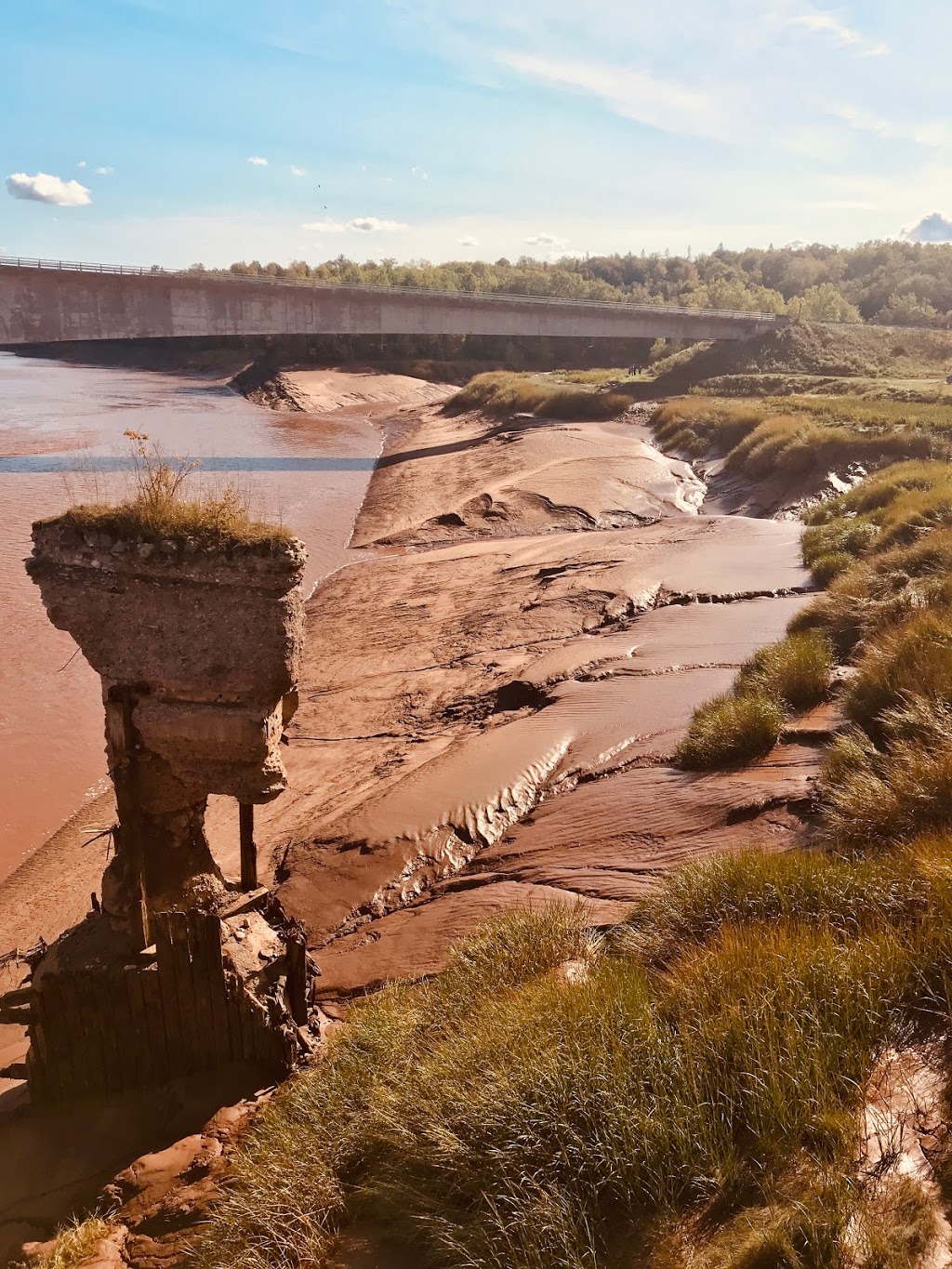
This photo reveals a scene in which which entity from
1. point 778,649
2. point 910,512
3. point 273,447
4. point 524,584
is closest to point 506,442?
point 273,447

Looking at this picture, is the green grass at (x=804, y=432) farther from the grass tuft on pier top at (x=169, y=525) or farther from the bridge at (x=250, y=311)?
the grass tuft on pier top at (x=169, y=525)

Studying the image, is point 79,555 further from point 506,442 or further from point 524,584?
point 506,442

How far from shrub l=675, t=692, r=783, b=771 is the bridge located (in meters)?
29.8

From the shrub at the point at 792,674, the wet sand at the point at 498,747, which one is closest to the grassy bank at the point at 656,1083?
the wet sand at the point at 498,747

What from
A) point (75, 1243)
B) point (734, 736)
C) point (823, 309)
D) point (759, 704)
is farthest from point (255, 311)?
point (823, 309)

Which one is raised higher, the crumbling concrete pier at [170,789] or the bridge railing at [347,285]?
the bridge railing at [347,285]

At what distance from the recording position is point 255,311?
121 ft

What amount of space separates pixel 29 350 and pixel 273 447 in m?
61.2

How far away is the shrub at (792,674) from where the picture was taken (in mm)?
9047

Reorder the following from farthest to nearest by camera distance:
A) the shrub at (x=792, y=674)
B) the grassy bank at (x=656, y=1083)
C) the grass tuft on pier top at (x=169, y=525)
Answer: the shrub at (x=792, y=674) → the grass tuft on pier top at (x=169, y=525) → the grassy bank at (x=656, y=1083)

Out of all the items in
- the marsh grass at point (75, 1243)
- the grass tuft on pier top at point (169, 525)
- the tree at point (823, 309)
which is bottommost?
the marsh grass at point (75, 1243)

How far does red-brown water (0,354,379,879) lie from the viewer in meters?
11.0

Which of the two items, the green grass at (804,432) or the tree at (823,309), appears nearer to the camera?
the green grass at (804,432)

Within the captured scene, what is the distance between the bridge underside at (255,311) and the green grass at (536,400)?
10.3 feet
